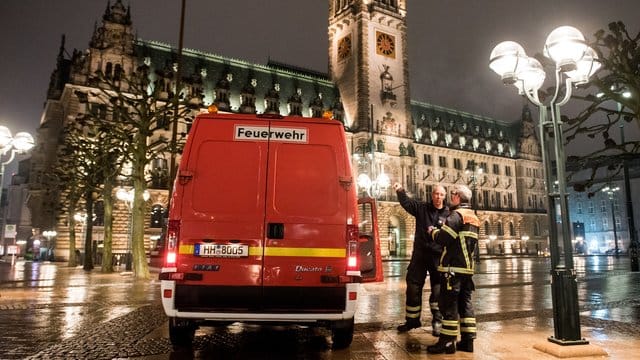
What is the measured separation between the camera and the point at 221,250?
5570mm

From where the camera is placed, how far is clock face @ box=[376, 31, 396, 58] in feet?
218

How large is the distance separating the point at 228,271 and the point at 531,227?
88615 millimetres

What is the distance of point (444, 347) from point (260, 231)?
2.77 m

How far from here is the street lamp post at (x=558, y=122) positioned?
6.43 m

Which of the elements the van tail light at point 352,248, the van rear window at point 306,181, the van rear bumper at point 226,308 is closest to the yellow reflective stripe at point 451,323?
the van tail light at point 352,248

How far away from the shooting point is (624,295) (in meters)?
13.6

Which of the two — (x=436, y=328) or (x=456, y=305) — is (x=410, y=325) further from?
(x=456, y=305)

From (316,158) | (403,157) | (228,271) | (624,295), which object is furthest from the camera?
(403,157)

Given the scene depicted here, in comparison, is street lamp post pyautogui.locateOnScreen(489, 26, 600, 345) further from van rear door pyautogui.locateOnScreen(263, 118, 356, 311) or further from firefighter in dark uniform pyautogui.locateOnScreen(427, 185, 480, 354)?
van rear door pyautogui.locateOnScreen(263, 118, 356, 311)

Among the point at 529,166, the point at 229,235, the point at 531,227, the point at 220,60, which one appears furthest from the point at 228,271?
the point at 529,166

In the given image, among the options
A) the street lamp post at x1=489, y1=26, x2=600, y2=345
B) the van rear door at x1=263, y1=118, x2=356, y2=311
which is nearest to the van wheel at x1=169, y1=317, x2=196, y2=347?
the van rear door at x1=263, y1=118, x2=356, y2=311

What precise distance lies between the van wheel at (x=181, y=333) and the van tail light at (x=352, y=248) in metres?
2.01

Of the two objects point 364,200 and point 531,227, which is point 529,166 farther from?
point 364,200

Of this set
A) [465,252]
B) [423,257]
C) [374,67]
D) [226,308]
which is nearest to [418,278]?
[423,257]
